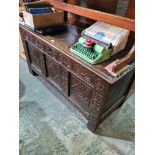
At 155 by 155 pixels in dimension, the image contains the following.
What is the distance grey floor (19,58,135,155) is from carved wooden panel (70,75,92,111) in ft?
0.94

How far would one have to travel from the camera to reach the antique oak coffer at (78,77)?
108cm

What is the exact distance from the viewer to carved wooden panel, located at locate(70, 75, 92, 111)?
1283mm

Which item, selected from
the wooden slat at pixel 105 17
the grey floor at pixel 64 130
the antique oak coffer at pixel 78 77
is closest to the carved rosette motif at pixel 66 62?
the antique oak coffer at pixel 78 77

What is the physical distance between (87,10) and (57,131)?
126 cm

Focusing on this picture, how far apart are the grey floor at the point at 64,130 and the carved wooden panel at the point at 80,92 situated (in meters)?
0.29

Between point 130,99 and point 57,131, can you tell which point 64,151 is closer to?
point 57,131

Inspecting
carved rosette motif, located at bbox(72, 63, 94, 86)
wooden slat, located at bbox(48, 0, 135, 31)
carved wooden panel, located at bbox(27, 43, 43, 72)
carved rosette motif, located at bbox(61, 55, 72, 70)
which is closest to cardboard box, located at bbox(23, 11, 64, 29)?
wooden slat, located at bbox(48, 0, 135, 31)

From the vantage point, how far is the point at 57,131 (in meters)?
1.50

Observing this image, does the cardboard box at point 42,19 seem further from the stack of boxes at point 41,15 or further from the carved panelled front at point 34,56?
the carved panelled front at point 34,56

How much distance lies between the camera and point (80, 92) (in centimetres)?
137

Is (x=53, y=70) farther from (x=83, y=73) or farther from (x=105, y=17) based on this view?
(x=105, y=17)

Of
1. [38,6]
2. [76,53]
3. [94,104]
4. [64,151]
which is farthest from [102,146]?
[38,6]

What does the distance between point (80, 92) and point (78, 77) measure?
195 mm

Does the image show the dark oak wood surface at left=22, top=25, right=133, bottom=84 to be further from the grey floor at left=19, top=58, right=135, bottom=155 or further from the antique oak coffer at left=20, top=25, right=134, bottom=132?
the grey floor at left=19, top=58, right=135, bottom=155
